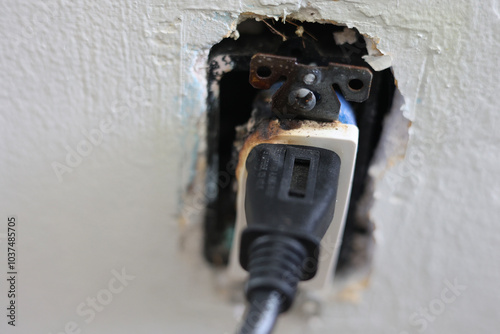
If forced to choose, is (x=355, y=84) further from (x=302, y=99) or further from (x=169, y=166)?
(x=169, y=166)

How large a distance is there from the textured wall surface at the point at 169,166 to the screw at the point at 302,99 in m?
0.06

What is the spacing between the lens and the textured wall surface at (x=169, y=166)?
314mm

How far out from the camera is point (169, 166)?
372mm

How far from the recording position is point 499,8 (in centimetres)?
31

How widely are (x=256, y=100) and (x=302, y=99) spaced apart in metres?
0.05

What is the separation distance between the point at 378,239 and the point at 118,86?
254mm

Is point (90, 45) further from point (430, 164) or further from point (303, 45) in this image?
point (430, 164)

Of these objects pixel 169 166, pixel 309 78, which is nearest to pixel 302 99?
pixel 309 78

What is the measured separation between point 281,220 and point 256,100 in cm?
12

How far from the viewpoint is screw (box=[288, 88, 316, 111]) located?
0.98 feet

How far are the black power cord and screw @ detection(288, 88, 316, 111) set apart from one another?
3 cm

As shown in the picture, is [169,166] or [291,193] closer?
[291,193]

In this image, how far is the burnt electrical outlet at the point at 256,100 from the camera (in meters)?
0.33

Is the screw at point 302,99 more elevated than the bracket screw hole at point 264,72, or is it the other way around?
the bracket screw hole at point 264,72
